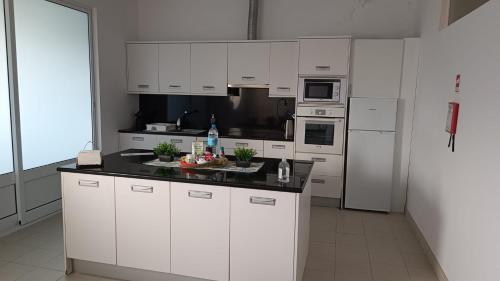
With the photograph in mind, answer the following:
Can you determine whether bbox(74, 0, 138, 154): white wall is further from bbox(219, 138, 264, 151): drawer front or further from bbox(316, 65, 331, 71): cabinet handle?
bbox(316, 65, 331, 71): cabinet handle

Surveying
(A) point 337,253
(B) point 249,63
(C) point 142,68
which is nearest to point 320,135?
(B) point 249,63

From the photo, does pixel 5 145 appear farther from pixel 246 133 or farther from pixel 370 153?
pixel 370 153

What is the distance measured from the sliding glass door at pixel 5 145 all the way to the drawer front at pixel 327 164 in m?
3.17

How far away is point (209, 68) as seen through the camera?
4.91 metres

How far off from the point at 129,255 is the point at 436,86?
3.01m

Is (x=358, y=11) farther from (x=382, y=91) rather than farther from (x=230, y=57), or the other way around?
(x=230, y=57)

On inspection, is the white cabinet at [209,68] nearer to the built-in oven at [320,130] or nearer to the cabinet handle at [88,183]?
the built-in oven at [320,130]

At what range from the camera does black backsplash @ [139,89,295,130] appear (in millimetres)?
5098

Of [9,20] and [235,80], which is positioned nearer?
[9,20]

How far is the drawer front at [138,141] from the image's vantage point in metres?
5.01

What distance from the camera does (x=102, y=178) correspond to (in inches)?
102

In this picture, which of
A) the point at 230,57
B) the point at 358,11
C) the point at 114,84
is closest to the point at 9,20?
the point at 114,84

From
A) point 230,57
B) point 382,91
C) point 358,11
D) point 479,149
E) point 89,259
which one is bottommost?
point 89,259

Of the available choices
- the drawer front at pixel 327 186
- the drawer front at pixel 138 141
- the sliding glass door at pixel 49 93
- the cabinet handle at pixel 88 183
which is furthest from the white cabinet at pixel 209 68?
the cabinet handle at pixel 88 183
